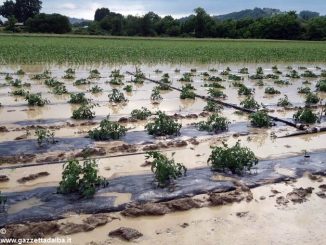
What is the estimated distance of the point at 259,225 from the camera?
5.55 metres

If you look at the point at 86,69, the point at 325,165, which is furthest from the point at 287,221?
the point at 86,69

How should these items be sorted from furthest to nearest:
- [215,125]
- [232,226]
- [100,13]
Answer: [100,13] → [215,125] → [232,226]

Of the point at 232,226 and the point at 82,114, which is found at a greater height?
the point at 82,114

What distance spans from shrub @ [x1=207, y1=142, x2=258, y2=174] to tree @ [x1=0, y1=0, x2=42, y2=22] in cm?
10135

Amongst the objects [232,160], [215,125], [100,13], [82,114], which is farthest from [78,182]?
[100,13]

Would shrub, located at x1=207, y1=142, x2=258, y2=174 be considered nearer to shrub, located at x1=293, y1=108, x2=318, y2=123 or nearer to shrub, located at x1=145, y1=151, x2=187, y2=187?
shrub, located at x1=145, y1=151, x2=187, y2=187

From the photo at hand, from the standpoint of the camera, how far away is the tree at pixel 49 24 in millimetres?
73000

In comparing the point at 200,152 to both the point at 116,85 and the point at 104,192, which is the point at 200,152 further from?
the point at 116,85

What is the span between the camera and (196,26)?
78875mm

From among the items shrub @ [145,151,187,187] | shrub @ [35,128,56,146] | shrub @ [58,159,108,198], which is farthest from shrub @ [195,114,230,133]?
shrub @ [58,159,108,198]

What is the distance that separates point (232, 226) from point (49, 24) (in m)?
73.4

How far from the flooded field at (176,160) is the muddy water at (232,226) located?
0.04 ft

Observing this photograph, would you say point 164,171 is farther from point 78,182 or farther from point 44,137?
point 44,137

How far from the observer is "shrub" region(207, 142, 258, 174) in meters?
7.25
